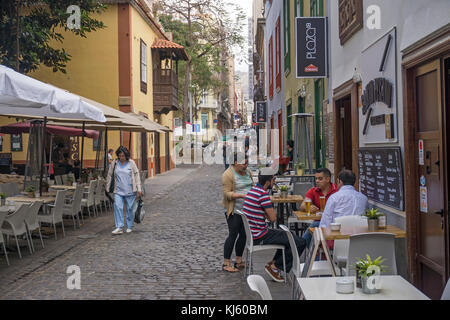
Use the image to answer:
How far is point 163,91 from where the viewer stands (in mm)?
29750

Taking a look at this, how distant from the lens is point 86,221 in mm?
13469

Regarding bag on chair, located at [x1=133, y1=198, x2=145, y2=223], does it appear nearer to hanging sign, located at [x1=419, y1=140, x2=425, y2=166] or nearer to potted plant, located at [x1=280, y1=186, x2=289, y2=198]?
potted plant, located at [x1=280, y1=186, x2=289, y2=198]

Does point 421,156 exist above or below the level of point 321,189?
above

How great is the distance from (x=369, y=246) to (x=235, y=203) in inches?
118

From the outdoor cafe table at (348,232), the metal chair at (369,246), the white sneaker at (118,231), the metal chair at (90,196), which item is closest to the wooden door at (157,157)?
the metal chair at (90,196)

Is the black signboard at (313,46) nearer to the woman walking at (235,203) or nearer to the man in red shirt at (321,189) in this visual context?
the man in red shirt at (321,189)

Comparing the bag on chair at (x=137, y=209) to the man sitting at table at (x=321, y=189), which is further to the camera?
the bag on chair at (x=137, y=209)

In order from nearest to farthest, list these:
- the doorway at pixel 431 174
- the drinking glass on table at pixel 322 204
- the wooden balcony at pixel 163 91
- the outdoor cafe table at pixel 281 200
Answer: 1. the doorway at pixel 431 174
2. the drinking glass on table at pixel 322 204
3. the outdoor cafe table at pixel 281 200
4. the wooden balcony at pixel 163 91

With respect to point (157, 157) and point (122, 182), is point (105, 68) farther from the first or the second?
point (122, 182)

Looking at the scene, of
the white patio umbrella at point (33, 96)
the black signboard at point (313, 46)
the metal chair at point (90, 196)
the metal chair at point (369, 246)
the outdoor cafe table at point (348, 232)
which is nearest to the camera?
the metal chair at point (369, 246)

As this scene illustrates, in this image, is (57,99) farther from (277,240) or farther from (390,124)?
(390,124)

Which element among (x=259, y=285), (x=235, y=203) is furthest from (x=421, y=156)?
(x=259, y=285)

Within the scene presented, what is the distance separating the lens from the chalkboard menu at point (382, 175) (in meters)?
6.91

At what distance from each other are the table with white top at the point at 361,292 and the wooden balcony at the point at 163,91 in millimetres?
25965
